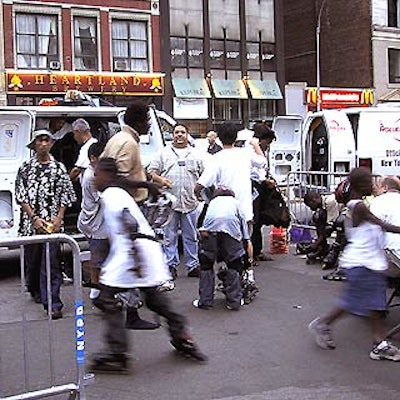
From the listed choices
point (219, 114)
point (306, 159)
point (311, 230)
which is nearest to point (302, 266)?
point (311, 230)

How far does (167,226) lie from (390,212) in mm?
3457

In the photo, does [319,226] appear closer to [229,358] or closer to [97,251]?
[97,251]

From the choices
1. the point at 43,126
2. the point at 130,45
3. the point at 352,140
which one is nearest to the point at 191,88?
the point at 130,45

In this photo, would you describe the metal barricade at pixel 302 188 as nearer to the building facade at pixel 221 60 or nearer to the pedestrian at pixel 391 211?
the pedestrian at pixel 391 211

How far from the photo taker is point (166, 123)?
1173cm

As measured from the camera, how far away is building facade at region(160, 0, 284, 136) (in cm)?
3403

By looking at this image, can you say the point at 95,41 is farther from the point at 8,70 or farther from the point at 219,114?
the point at 219,114

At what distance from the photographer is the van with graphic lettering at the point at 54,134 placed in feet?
31.6

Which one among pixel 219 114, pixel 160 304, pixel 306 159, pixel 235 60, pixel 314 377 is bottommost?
pixel 314 377

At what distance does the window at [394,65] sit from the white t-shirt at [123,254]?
36933 millimetres

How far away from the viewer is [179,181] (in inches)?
365

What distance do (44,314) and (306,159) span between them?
31.2 feet

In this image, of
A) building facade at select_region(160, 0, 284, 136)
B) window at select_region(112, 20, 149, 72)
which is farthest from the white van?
building facade at select_region(160, 0, 284, 136)

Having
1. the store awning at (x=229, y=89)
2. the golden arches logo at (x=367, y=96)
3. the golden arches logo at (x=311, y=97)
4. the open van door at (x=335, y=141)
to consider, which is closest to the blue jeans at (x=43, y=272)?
the open van door at (x=335, y=141)
